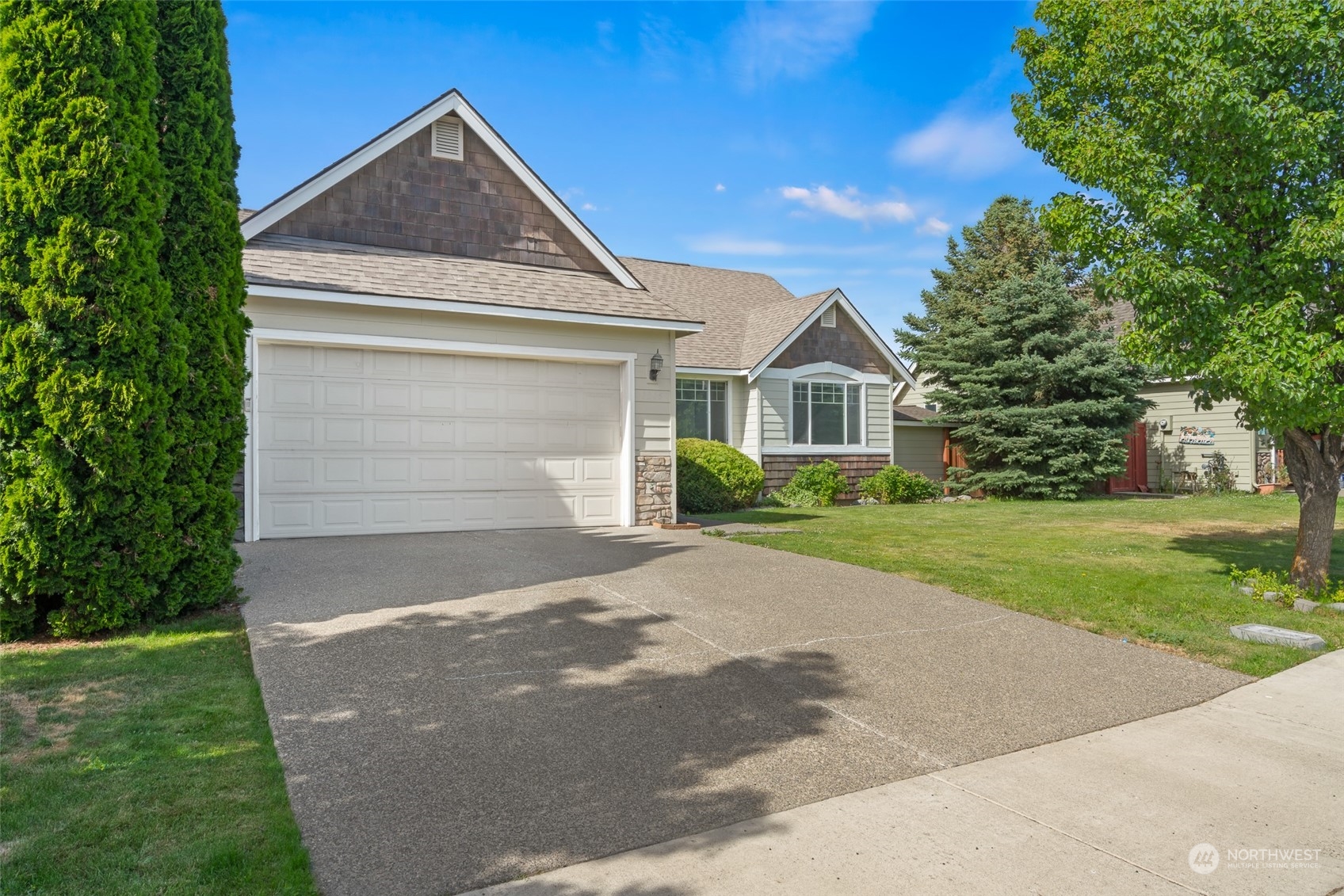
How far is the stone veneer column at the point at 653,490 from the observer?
12.0 m

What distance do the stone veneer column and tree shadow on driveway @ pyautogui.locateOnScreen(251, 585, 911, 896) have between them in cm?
596

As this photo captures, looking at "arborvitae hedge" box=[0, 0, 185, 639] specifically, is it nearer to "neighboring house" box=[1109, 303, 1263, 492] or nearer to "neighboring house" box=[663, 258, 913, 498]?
"neighboring house" box=[663, 258, 913, 498]

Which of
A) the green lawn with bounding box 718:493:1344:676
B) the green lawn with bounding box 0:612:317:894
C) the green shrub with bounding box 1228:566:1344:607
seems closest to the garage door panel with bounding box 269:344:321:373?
the green lawn with bounding box 0:612:317:894

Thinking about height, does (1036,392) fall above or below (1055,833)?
above

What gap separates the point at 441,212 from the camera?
1174cm

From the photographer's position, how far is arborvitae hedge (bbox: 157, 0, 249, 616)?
19.2 feet

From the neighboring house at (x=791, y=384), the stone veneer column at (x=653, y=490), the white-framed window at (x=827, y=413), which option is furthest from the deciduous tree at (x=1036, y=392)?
the stone veneer column at (x=653, y=490)

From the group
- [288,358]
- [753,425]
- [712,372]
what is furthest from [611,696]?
[753,425]

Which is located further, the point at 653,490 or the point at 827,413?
the point at 827,413

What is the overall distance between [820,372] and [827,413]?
3.21ft

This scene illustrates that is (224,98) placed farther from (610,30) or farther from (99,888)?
(610,30)

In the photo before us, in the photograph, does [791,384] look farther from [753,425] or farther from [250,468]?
[250,468]

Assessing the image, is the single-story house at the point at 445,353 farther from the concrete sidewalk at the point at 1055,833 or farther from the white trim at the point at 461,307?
the concrete sidewalk at the point at 1055,833

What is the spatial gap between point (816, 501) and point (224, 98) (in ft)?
44.6
